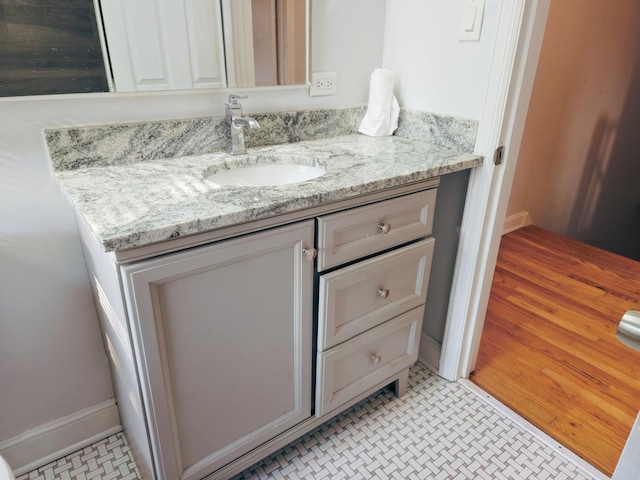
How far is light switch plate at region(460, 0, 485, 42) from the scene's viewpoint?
1224mm

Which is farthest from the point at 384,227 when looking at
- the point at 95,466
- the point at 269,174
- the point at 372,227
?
the point at 95,466

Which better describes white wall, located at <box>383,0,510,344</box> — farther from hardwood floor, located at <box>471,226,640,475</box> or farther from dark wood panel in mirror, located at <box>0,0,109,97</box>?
dark wood panel in mirror, located at <box>0,0,109,97</box>

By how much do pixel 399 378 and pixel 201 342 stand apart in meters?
0.84

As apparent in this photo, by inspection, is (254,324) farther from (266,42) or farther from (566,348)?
(566,348)

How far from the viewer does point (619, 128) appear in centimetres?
332

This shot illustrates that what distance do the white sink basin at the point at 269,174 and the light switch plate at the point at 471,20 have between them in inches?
22.6

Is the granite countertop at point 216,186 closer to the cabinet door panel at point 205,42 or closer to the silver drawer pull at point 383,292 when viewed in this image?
the cabinet door panel at point 205,42

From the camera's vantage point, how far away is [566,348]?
1.85 meters

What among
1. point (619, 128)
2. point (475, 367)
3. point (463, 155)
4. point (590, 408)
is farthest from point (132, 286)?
point (619, 128)

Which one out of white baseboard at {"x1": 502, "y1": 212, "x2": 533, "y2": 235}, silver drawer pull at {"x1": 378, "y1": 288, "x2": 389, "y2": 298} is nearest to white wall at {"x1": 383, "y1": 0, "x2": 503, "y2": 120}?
silver drawer pull at {"x1": 378, "y1": 288, "x2": 389, "y2": 298}

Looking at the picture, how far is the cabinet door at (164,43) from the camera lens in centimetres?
107

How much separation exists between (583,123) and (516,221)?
0.82 meters

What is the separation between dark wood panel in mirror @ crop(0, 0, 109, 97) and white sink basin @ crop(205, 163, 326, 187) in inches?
16.5

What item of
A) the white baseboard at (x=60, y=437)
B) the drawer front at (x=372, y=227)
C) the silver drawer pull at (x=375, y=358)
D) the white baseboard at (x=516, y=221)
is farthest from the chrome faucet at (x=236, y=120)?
the white baseboard at (x=516, y=221)
